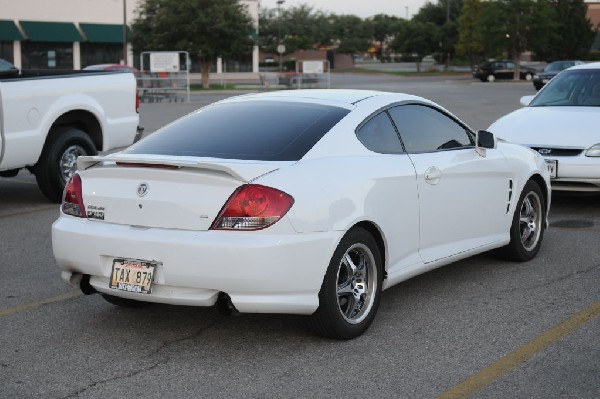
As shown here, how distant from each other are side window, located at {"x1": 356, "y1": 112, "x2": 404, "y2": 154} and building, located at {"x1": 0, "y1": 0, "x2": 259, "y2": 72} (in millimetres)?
49852

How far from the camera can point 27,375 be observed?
5098mm

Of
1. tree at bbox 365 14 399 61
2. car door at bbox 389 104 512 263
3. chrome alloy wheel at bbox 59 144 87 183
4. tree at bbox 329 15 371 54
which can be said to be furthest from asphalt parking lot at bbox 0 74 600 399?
tree at bbox 365 14 399 61

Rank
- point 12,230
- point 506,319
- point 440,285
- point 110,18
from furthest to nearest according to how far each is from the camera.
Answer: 1. point 110,18
2. point 12,230
3. point 440,285
4. point 506,319

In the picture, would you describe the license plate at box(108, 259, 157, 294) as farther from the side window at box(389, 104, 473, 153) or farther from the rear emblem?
the side window at box(389, 104, 473, 153)

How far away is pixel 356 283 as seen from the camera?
584 cm

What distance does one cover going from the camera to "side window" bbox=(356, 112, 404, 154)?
20.3 feet

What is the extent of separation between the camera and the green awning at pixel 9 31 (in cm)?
5506

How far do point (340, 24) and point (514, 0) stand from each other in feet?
168

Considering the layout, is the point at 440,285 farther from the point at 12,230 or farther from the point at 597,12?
the point at 597,12

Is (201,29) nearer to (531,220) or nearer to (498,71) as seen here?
(498,71)

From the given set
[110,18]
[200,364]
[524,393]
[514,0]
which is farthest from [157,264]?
[514,0]

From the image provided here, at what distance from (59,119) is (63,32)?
160 feet

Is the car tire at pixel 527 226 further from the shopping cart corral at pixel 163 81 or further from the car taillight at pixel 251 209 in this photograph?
the shopping cart corral at pixel 163 81

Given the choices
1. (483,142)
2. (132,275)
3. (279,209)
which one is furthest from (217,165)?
(483,142)
